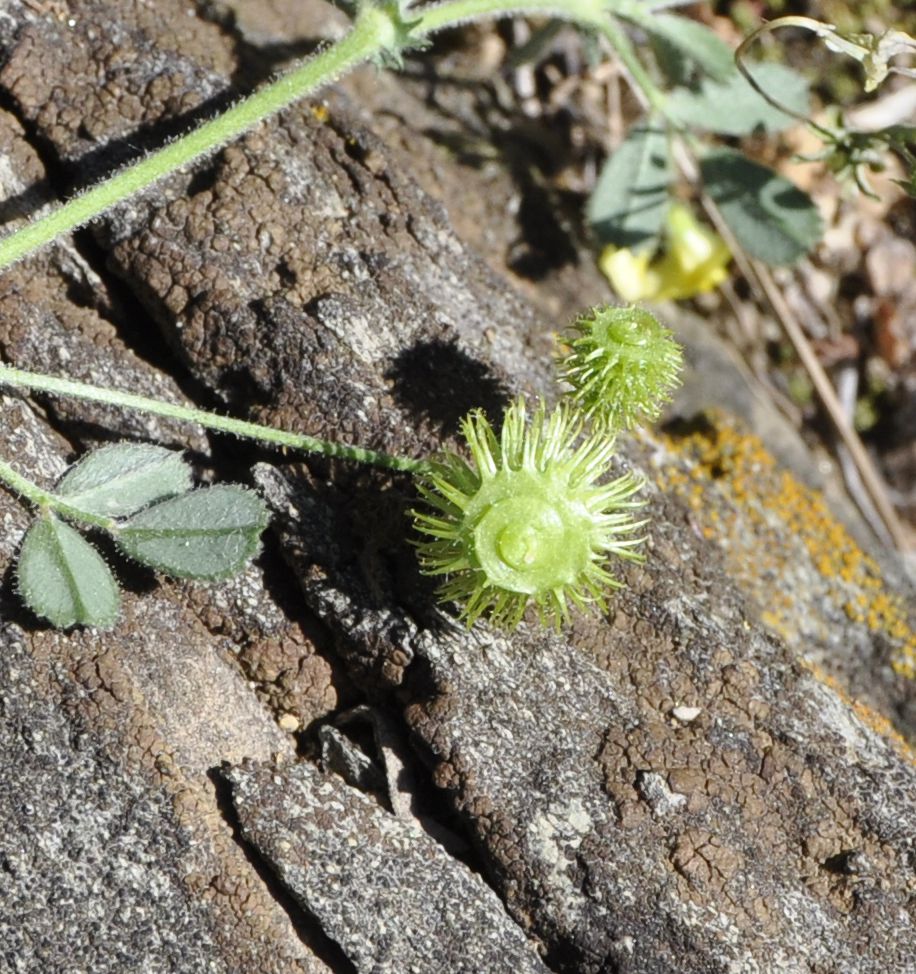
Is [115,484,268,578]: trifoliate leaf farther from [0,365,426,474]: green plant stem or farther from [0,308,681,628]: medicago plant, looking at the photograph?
[0,365,426,474]: green plant stem

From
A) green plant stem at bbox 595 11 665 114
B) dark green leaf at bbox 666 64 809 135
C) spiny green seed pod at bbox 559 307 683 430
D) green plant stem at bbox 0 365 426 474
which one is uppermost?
dark green leaf at bbox 666 64 809 135

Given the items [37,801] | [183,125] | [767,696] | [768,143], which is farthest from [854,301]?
[37,801]

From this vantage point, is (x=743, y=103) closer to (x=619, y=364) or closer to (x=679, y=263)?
(x=679, y=263)

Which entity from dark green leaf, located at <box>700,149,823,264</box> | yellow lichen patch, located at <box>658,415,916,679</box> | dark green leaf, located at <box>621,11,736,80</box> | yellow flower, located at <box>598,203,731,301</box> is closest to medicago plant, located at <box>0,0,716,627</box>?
yellow lichen patch, located at <box>658,415,916,679</box>

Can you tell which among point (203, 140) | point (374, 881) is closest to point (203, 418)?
point (203, 140)

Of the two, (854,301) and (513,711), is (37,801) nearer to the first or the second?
(513,711)

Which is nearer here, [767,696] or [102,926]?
[102,926]
